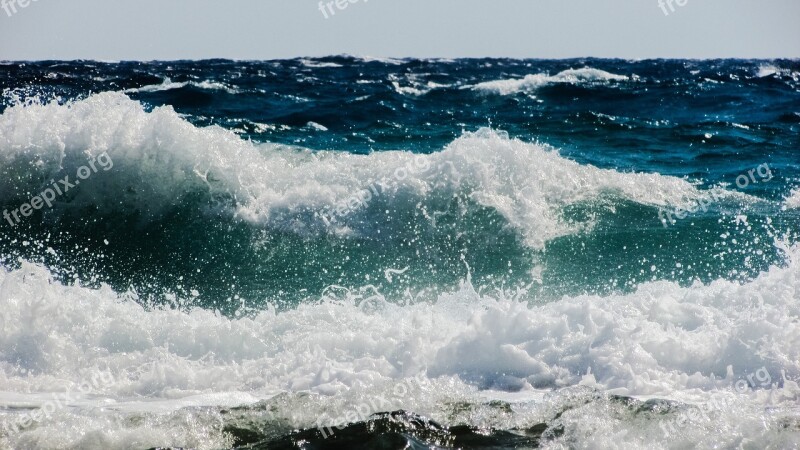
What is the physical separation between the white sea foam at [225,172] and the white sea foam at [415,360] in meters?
2.86

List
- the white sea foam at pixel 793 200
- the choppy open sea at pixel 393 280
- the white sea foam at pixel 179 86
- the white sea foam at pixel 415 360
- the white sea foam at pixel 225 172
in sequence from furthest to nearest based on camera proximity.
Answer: the white sea foam at pixel 179 86, the white sea foam at pixel 793 200, the white sea foam at pixel 225 172, the choppy open sea at pixel 393 280, the white sea foam at pixel 415 360

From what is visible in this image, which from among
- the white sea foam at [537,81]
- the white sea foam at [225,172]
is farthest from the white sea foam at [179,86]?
the white sea foam at [225,172]

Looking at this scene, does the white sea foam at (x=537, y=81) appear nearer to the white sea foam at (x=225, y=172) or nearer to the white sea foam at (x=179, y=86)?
the white sea foam at (x=179, y=86)

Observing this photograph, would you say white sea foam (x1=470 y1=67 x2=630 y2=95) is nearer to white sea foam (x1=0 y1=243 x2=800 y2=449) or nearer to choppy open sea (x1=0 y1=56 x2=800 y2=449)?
choppy open sea (x1=0 y1=56 x2=800 y2=449)

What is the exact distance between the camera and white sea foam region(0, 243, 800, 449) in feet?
14.5

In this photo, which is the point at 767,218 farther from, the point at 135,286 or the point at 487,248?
the point at 135,286

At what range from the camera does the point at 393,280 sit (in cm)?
816

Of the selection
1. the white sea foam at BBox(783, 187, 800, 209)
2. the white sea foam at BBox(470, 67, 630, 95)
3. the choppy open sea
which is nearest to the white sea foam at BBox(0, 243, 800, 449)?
the choppy open sea

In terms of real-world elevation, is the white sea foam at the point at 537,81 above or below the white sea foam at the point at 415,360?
above

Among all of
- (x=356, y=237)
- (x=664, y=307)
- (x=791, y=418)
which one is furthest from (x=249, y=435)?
(x=356, y=237)

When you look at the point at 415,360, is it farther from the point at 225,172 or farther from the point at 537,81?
the point at 537,81

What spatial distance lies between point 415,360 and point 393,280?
258 cm

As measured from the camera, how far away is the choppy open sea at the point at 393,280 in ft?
14.9

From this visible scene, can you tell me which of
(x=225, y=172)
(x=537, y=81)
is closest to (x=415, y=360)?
(x=225, y=172)
